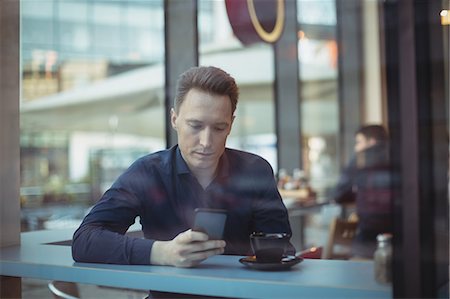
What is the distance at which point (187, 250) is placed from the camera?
1.37 m

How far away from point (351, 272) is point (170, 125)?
685mm

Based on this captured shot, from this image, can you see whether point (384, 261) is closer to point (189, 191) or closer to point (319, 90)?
point (189, 191)

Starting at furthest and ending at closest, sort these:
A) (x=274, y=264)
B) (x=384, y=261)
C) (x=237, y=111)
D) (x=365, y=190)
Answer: (x=365, y=190), (x=237, y=111), (x=274, y=264), (x=384, y=261)

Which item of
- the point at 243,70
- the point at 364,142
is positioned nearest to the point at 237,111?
the point at 243,70

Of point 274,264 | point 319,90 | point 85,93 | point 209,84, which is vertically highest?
point 319,90

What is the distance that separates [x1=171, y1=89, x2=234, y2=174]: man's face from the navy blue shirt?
0.03m

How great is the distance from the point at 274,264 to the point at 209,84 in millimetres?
465

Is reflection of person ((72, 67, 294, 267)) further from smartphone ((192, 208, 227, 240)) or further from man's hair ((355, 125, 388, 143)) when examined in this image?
man's hair ((355, 125, 388, 143))

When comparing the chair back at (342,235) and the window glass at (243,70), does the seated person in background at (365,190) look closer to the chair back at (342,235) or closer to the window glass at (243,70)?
the chair back at (342,235)

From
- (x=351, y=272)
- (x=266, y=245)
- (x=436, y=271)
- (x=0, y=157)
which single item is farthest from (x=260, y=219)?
(x=0, y=157)

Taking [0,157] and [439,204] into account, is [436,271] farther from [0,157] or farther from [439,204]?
[0,157]

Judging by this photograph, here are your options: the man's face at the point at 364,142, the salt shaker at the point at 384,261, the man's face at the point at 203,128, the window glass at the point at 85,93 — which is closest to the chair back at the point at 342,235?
the man's face at the point at 364,142

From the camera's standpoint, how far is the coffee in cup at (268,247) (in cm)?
134

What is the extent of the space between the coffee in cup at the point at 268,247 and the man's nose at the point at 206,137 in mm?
256
